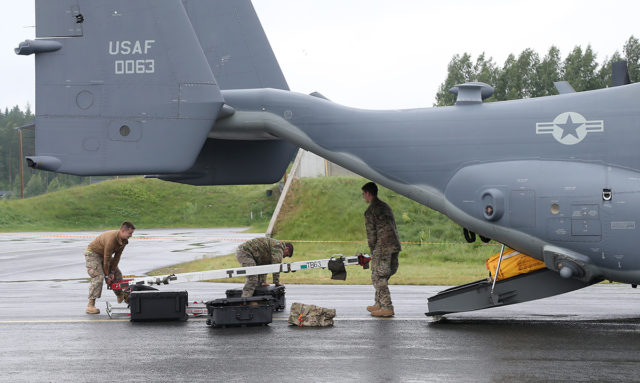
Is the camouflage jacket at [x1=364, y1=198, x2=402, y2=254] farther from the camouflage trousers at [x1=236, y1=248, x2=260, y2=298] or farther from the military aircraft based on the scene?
the camouflage trousers at [x1=236, y1=248, x2=260, y2=298]

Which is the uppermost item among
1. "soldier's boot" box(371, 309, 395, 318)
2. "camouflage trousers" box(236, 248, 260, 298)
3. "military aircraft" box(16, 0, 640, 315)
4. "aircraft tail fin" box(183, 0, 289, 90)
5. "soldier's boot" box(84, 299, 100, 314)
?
"aircraft tail fin" box(183, 0, 289, 90)

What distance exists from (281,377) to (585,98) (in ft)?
20.1

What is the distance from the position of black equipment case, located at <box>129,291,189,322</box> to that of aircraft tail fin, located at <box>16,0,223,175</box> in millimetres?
2292

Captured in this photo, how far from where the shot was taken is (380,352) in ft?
29.7

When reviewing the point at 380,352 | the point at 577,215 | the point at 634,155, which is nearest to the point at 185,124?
the point at 380,352

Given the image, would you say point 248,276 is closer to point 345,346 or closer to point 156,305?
point 156,305

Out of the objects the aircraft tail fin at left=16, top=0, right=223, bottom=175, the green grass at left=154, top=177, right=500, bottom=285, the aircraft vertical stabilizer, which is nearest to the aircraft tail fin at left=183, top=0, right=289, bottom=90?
the aircraft vertical stabilizer

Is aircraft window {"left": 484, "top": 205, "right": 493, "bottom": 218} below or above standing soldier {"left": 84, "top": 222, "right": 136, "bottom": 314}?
above

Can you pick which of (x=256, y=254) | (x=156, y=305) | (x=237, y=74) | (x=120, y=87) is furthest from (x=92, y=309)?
(x=237, y=74)

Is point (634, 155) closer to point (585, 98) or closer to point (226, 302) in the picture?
point (585, 98)

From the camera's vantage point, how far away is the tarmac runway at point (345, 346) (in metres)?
7.93

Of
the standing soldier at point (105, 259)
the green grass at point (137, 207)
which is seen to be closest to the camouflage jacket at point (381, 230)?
the standing soldier at point (105, 259)

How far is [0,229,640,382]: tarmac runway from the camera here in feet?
26.0

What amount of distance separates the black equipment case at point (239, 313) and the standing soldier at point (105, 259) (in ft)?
7.99
